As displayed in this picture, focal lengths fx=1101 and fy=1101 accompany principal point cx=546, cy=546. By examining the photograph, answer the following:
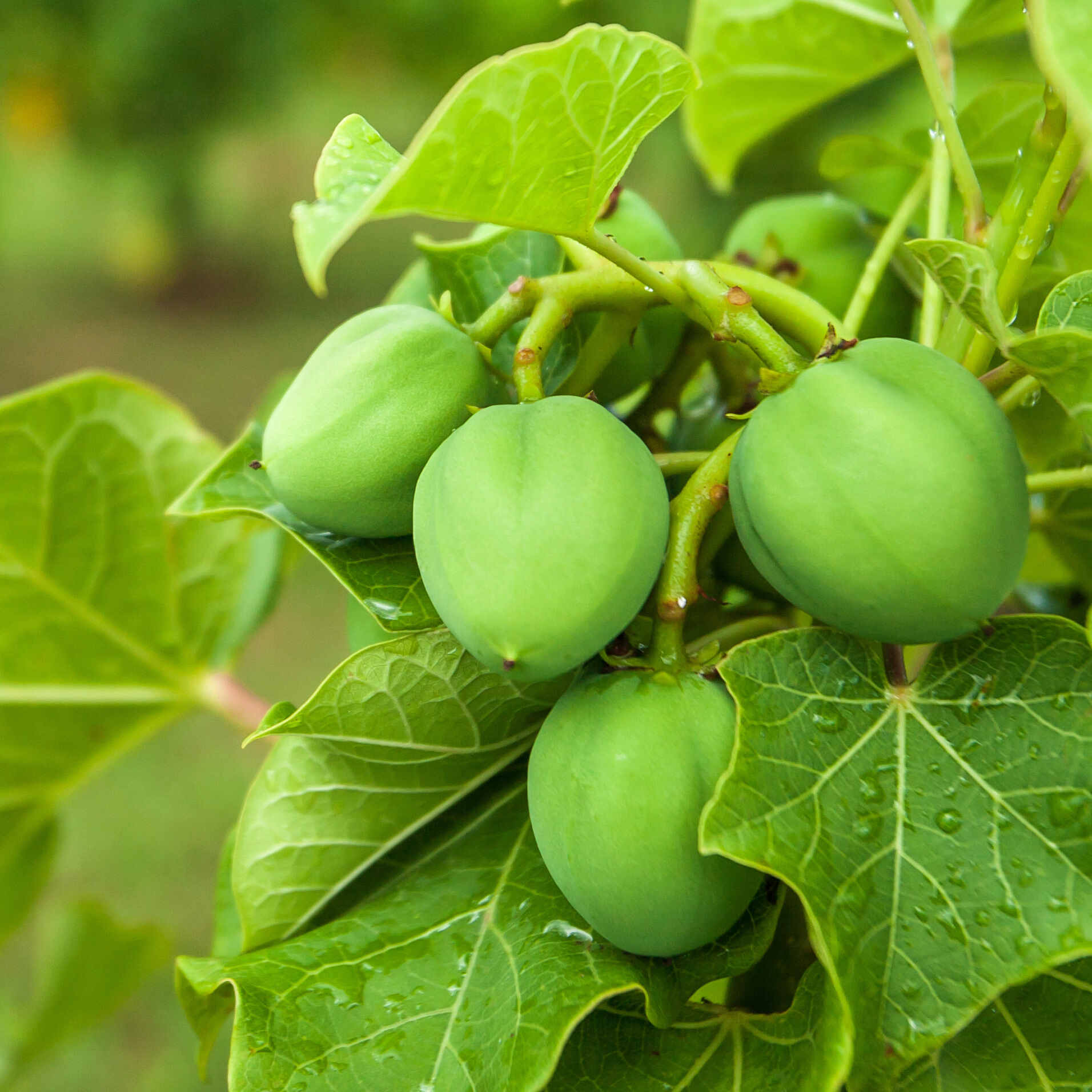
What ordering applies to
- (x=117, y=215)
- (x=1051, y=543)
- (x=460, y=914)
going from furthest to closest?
(x=117, y=215) → (x=1051, y=543) → (x=460, y=914)

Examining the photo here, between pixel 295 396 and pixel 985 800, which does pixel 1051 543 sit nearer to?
pixel 985 800

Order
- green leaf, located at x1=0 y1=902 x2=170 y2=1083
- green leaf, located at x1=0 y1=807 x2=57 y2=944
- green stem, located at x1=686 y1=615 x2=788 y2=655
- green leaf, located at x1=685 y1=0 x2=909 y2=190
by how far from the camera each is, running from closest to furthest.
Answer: green stem, located at x1=686 y1=615 x2=788 y2=655 < green leaf, located at x1=685 y1=0 x2=909 y2=190 < green leaf, located at x1=0 y1=807 x2=57 y2=944 < green leaf, located at x1=0 y1=902 x2=170 y2=1083

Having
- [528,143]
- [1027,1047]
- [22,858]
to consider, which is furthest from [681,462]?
[22,858]

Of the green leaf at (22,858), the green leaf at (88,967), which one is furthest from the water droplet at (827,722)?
the green leaf at (88,967)

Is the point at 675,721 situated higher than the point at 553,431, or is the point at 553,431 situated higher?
the point at 553,431

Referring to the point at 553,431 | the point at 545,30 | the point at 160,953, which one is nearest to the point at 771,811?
the point at 553,431

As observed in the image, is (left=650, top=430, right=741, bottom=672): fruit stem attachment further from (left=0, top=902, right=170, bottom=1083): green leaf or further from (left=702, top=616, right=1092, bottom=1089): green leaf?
(left=0, top=902, right=170, bottom=1083): green leaf

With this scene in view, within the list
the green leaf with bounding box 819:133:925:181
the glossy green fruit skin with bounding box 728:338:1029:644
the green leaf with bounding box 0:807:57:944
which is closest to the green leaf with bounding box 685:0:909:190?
the green leaf with bounding box 819:133:925:181
